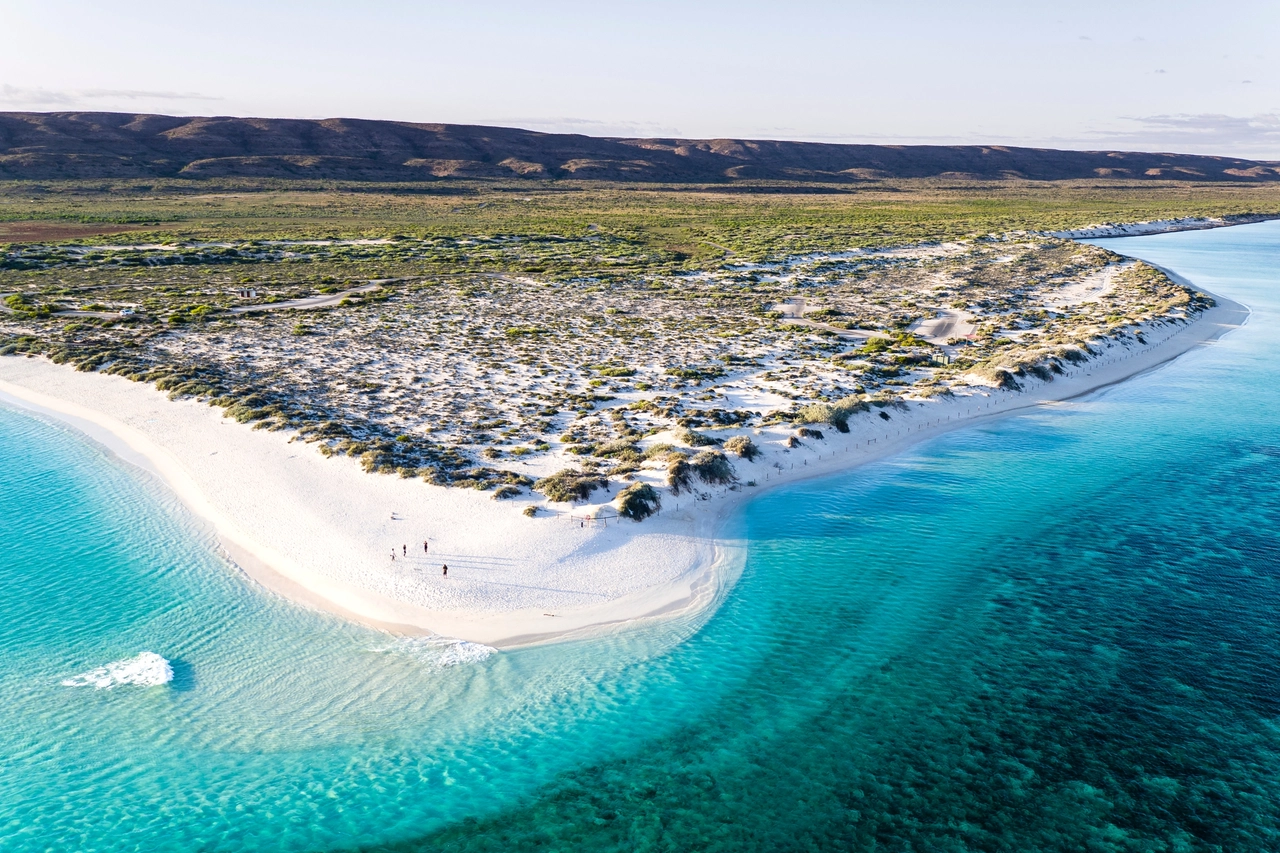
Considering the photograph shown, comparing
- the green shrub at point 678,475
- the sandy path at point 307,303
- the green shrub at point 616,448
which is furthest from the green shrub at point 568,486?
the sandy path at point 307,303

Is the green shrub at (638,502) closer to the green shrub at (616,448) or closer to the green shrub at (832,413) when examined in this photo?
the green shrub at (616,448)

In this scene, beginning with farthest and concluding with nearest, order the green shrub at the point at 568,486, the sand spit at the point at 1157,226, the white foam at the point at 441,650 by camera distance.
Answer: the sand spit at the point at 1157,226 → the green shrub at the point at 568,486 → the white foam at the point at 441,650

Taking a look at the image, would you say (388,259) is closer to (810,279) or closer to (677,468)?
(810,279)

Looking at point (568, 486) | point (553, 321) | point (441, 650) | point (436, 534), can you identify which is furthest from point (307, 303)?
point (441, 650)

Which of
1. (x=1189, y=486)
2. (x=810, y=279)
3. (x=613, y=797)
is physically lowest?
(x=613, y=797)

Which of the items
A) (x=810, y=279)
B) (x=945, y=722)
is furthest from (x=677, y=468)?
(x=810, y=279)

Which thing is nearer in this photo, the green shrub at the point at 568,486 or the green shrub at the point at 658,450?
the green shrub at the point at 568,486

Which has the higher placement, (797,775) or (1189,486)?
(1189,486)

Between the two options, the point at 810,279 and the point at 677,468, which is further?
the point at 810,279
